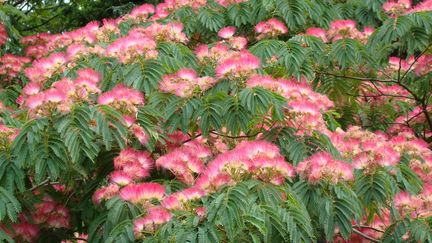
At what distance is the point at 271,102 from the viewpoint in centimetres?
438

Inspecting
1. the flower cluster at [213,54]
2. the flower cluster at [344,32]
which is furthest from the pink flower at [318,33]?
the flower cluster at [213,54]

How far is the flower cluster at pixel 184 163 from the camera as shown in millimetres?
4352

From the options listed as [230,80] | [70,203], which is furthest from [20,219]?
[230,80]

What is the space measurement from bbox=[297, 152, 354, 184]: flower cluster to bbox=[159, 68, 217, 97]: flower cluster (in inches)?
37.4

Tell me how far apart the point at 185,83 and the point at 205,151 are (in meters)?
0.49

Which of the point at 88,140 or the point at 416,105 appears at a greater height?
the point at 88,140

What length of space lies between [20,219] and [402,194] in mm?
2634

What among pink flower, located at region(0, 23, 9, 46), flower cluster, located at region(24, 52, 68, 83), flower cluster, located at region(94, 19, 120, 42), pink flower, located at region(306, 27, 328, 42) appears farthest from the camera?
pink flower, located at region(0, 23, 9, 46)

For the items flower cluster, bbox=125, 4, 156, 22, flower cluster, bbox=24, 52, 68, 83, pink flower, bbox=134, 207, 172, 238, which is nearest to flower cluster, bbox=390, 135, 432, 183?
pink flower, bbox=134, 207, 172, 238

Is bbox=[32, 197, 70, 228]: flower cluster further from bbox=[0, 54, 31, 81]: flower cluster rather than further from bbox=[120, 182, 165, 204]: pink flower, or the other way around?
bbox=[0, 54, 31, 81]: flower cluster

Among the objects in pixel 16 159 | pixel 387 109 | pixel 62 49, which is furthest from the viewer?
pixel 387 109

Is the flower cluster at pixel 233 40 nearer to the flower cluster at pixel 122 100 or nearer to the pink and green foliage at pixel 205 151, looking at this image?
the pink and green foliage at pixel 205 151

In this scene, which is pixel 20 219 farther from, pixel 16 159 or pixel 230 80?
pixel 230 80

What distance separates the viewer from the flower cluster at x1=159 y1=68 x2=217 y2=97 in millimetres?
4609
